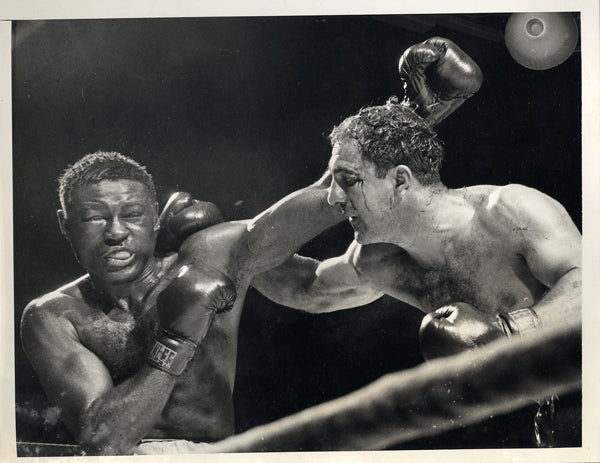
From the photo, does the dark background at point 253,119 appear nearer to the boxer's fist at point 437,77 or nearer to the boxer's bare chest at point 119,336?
the boxer's fist at point 437,77

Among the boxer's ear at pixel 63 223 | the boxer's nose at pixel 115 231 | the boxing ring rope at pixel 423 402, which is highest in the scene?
the boxer's ear at pixel 63 223

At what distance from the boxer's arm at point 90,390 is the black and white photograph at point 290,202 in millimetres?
16

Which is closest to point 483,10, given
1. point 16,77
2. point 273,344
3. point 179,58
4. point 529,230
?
point 529,230

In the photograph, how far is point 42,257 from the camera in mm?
3420

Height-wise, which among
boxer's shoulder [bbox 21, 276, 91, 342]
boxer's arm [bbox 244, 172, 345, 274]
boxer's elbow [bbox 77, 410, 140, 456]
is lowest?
boxer's elbow [bbox 77, 410, 140, 456]

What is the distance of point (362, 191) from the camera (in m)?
3.37

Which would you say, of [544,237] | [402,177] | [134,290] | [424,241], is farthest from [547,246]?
[134,290]

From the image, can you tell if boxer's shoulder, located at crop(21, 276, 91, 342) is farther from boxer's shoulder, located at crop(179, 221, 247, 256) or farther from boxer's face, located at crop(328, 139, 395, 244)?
boxer's face, located at crop(328, 139, 395, 244)

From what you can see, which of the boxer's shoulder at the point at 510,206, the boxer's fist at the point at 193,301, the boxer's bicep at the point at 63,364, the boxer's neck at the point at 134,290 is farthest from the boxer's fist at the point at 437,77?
the boxer's bicep at the point at 63,364

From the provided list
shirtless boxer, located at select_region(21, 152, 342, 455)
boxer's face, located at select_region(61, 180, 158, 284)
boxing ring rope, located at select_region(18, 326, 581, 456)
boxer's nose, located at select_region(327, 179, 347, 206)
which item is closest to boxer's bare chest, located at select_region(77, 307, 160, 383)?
shirtless boxer, located at select_region(21, 152, 342, 455)

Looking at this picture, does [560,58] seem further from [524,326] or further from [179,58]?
[179,58]

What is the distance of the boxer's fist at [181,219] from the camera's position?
341 cm

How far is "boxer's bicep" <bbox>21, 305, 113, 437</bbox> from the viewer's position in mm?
3336

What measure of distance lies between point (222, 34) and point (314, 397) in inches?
58.4
